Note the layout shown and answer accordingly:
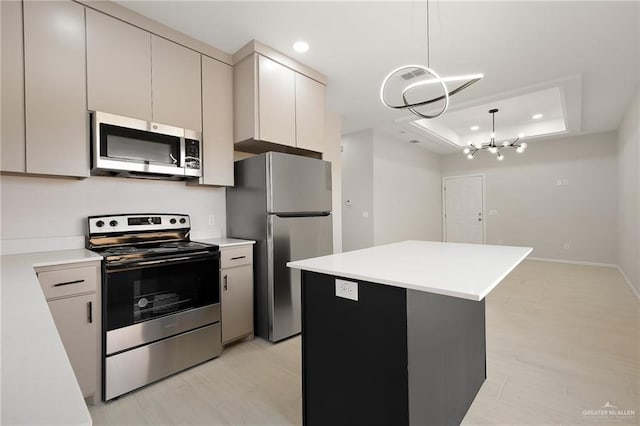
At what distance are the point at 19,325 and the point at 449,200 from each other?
27.2 feet

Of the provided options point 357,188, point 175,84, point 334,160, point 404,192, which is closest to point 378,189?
point 357,188

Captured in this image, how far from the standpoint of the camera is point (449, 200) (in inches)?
314

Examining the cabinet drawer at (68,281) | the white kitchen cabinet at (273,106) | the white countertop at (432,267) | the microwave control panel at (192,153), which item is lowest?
the cabinet drawer at (68,281)

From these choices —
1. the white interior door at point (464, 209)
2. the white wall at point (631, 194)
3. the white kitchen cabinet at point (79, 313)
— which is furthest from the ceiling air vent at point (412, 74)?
the white interior door at point (464, 209)

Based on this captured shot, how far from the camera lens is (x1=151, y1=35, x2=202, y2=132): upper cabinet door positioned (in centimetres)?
248

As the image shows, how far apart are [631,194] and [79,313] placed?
20.0ft

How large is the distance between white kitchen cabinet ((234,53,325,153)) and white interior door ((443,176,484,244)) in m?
5.59

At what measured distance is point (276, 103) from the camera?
9.75ft

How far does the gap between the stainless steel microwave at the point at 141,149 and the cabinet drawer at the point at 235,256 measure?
713mm

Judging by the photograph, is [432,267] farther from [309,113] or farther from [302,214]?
[309,113]

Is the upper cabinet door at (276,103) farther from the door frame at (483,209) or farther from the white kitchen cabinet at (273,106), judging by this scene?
the door frame at (483,209)

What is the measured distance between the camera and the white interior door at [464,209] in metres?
7.43

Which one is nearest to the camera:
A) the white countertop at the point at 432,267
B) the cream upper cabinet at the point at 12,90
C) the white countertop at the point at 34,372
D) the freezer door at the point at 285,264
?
the white countertop at the point at 34,372

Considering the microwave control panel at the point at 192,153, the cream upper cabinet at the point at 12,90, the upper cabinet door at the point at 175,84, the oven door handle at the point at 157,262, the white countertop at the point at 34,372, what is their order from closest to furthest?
the white countertop at the point at 34,372 < the cream upper cabinet at the point at 12,90 < the oven door handle at the point at 157,262 < the upper cabinet door at the point at 175,84 < the microwave control panel at the point at 192,153
